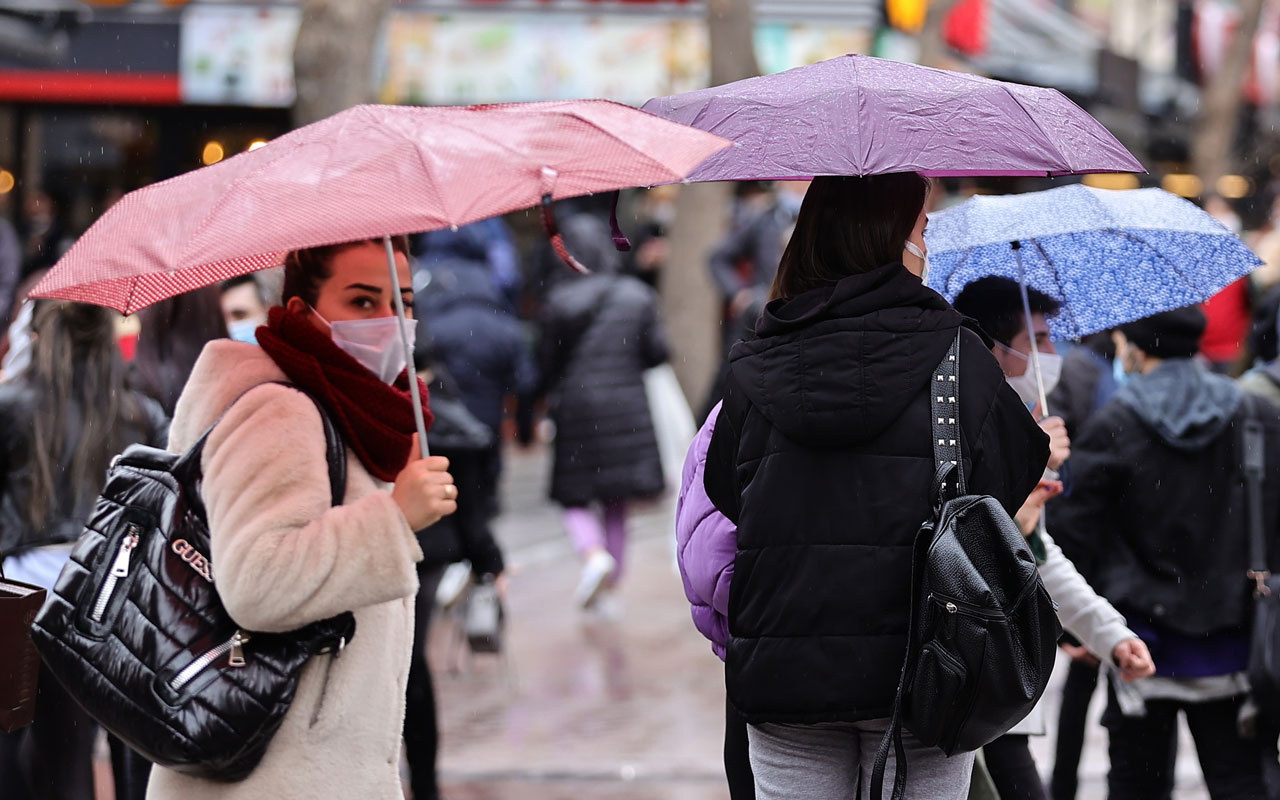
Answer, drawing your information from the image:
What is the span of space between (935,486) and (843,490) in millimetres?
176

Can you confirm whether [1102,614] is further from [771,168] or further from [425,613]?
[425,613]

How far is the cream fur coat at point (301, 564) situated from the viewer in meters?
3.01

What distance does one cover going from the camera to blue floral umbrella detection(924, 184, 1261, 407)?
4062mm

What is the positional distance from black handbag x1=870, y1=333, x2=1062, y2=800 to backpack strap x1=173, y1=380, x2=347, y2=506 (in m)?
1.13

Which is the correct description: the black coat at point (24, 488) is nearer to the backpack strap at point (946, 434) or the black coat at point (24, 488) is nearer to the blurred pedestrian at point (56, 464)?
the blurred pedestrian at point (56, 464)

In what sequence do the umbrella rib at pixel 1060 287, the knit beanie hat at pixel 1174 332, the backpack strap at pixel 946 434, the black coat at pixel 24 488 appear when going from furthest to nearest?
the knit beanie hat at pixel 1174 332
the black coat at pixel 24 488
the umbrella rib at pixel 1060 287
the backpack strap at pixel 946 434

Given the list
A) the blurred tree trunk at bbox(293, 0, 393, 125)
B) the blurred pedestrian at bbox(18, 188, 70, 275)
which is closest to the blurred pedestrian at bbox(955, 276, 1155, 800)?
the blurred tree trunk at bbox(293, 0, 393, 125)

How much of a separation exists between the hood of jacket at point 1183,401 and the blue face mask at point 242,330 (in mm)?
2816

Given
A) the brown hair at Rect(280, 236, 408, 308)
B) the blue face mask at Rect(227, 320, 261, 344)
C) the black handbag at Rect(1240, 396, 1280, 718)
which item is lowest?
the black handbag at Rect(1240, 396, 1280, 718)

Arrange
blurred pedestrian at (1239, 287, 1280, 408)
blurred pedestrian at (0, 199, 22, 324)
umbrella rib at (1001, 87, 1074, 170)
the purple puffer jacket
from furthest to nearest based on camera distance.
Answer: blurred pedestrian at (0, 199, 22, 324) → blurred pedestrian at (1239, 287, 1280, 408) → the purple puffer jacket → umbrella rib at (1001, 87, 1074, 170)

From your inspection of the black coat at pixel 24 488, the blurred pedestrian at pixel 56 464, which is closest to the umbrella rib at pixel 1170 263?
the blurred pedestrian at pixel 56 464

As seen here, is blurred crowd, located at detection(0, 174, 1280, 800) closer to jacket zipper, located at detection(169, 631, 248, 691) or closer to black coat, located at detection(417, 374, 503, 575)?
black coat, located at detection(417, 374, 503, 575)

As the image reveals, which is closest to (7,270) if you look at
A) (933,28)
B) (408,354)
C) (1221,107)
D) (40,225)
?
(40,225)

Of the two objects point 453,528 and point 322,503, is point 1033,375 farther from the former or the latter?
point 453,528
